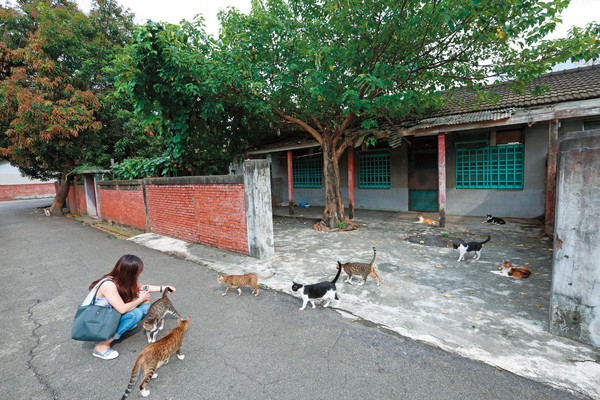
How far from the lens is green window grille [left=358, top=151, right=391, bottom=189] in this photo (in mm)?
11570

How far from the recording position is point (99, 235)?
10.0 meters

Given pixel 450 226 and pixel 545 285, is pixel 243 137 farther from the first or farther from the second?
pixel 545 285

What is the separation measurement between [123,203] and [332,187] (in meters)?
7.94

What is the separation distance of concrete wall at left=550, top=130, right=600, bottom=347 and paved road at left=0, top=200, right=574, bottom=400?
0.96 m

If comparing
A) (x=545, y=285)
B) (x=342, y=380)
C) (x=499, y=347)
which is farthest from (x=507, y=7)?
(x=342, y=380)

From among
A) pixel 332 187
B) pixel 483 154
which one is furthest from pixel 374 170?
pixel 483 154

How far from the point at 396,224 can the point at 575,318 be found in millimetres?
6181

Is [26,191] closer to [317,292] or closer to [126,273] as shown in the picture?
[126,273]

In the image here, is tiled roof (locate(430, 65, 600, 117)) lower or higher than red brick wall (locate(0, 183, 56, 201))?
higher

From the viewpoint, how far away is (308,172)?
14289 mm

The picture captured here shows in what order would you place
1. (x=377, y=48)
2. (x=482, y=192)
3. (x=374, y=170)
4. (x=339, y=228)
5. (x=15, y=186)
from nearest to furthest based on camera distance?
1. (x=377, y=48)
2. (x=339, y=228)
3. (x=482, y=192)
4. (x=374, y=170)
5. (x=15, y=186)

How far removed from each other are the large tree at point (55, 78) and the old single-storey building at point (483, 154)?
8.76 m

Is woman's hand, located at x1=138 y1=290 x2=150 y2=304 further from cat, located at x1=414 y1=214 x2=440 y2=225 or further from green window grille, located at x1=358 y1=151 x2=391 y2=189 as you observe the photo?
green window grille, located at x1=358 y1=151 x2=391 y2=189

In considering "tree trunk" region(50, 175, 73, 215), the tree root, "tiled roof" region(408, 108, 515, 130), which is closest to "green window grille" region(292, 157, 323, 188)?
the tree root
